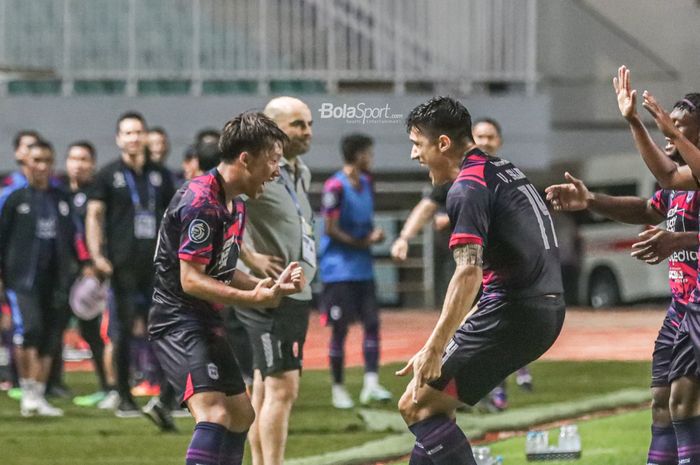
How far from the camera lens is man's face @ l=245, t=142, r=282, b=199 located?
7.27m

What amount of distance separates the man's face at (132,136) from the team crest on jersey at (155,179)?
0.84 feet

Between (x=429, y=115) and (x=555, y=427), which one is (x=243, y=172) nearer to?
(x=429, y=115)

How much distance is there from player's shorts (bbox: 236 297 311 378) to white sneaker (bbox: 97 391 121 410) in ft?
16.0

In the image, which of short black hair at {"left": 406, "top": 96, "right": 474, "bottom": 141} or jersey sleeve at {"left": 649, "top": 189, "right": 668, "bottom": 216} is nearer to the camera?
short black hair at {"left": 406, "top": 96, "right": 474, "bottom": 141}

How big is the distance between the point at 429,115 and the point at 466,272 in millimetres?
881

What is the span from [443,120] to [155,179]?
6.33 m

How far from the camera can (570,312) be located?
96.2ft

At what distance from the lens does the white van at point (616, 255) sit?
2855cm

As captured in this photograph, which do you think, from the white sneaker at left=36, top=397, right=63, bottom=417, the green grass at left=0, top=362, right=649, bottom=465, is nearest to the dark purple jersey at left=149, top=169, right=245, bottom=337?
the green grass at left=0, top=362, right=649, bottom=465

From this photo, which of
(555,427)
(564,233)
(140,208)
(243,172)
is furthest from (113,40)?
(243,172)

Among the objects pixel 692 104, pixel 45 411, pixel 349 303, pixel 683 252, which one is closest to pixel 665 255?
pixel 683 252

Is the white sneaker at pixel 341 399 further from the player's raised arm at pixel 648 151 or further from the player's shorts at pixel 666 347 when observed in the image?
A: the player's raised arm at pixel 648 151

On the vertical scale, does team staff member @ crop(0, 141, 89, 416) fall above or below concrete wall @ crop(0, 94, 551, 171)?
below

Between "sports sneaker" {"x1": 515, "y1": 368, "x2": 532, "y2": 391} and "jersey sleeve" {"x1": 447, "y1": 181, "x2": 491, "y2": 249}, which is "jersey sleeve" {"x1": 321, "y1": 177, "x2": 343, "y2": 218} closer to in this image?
"sports sneaker" {"x1": 515, "y1": 368, "x2": 532, "y2": 391}
